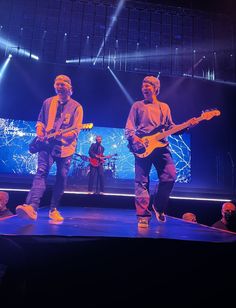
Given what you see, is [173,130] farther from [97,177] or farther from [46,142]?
[97,177]

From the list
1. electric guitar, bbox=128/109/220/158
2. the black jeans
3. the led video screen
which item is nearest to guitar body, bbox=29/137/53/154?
electric guitar, bbox=128/109/220/158

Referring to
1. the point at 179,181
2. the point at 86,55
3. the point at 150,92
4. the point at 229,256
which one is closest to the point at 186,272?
the point at 229,256

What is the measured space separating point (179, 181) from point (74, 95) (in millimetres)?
4489

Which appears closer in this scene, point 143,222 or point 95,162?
point 143,222

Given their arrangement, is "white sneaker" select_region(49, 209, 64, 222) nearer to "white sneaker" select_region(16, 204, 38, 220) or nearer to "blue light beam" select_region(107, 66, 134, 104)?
"white sneaker" select_region(16, 204, 38, 220)

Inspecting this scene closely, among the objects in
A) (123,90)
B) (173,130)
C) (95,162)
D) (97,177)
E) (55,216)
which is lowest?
(55,216)

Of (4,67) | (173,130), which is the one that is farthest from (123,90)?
(173,130)

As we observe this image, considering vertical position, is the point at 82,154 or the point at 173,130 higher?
the point at 173,130

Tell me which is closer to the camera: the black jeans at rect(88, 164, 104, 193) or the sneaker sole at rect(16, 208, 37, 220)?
the sneaker sole at rect(16, 208, 37, 220)

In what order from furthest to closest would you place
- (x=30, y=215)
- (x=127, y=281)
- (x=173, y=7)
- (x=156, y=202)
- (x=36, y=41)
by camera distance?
(x=36, y=41) < (x=173, y=7) < (x=156, y=202) < (x=30, y=215) < (x=127, y=281)

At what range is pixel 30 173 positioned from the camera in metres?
7.63

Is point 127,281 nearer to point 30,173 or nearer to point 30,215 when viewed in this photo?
point 30,215

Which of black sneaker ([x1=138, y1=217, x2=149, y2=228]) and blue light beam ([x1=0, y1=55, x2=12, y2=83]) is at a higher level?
blue light beam ([x1=0, y1=55, x2=12, y2=83])

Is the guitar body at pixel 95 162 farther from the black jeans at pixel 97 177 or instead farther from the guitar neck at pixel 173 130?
the guitar neck at pixel 173 130
